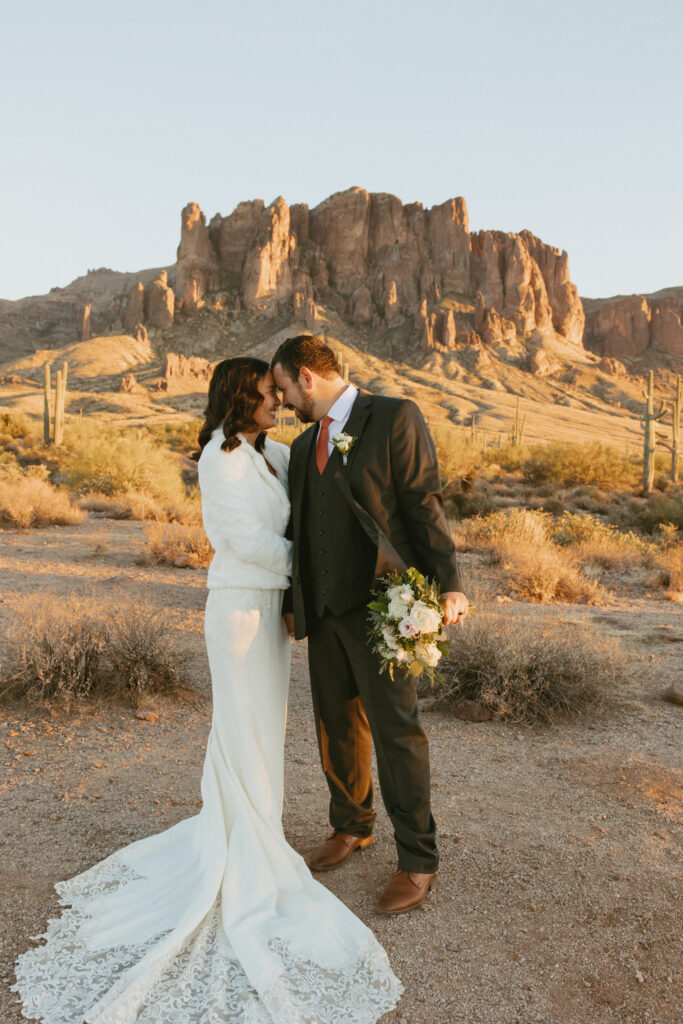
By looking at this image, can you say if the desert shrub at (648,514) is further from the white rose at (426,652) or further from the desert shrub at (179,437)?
the white rose at (426,652)

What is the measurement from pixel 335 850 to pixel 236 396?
2078mm

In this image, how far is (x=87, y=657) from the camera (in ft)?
18.8

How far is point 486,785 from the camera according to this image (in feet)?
14.6

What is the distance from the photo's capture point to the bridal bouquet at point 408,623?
9.26ft

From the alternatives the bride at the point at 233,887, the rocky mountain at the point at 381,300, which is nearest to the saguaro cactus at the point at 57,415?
the bride at the point at 233,887

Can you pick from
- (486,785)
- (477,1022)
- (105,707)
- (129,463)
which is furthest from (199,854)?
(129,463)

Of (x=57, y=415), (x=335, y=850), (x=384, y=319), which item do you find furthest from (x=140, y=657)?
(x=384, y=319)

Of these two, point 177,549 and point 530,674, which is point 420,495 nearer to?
point 530,674

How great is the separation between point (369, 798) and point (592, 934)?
Answer: 1.11 metres

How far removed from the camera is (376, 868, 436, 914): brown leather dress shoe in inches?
121

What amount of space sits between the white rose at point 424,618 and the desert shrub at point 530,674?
2894 mm

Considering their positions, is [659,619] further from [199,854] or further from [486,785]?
[199,854]

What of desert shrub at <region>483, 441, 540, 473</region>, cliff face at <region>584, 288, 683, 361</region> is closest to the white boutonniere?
desert shrub at <region>483, 441, 540, 473</region>

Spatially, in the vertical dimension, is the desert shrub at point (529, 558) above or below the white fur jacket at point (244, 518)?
below
